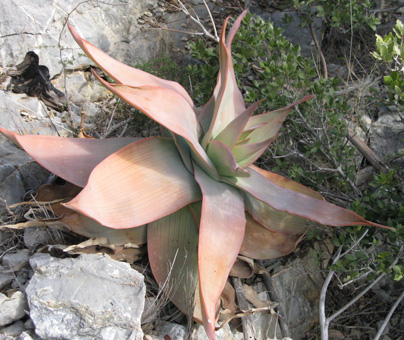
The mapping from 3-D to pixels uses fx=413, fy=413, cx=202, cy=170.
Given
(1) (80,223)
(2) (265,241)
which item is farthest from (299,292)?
(1) (80,223)

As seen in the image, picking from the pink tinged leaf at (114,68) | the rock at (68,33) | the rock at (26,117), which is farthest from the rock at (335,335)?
the rock at (68,33)

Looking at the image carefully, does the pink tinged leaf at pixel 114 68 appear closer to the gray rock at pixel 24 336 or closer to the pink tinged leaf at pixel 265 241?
the pink tinged leaf at pixel 265 241

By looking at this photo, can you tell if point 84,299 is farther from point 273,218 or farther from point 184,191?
point 273,218

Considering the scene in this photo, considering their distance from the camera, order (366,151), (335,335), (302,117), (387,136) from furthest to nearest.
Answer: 1. (387,136)
2. (366,151)
3. (302,117)
4. (335,335)

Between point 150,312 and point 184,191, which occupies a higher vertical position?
point 184,191

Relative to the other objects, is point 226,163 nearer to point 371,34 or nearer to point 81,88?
point 81,88
